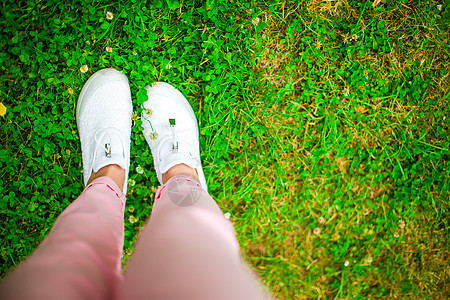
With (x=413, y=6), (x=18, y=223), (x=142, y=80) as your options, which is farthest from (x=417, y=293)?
(x=18, y=223)

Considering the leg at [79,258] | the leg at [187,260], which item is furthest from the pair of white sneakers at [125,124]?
the leg at [187,260]

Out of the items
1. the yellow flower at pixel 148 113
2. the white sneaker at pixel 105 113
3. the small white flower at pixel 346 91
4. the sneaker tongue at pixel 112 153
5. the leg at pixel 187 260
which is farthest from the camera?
the small white flower at pixel 346 91

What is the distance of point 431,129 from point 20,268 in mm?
2712

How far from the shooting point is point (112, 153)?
175 cm

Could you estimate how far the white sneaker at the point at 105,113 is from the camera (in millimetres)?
1832


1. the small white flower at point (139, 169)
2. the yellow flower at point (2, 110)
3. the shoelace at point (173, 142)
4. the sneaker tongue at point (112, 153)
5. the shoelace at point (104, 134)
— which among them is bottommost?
the small white flower at point (139, 169)

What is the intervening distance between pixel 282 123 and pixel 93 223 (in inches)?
56.2

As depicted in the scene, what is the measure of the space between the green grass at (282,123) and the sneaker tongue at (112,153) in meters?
0.21

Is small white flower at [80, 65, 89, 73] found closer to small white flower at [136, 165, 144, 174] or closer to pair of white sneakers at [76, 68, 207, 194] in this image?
pair of white sneakers at [76, 68, 207, 194]

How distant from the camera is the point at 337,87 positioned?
2.13 m

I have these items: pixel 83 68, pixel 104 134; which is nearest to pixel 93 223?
pixel 104 134

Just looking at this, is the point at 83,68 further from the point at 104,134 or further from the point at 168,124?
the point at 168,124

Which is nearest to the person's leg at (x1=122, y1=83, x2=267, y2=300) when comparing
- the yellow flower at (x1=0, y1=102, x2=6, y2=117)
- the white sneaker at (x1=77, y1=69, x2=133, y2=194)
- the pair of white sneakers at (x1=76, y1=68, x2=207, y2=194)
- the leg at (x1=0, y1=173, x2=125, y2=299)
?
the leg at (x1=0, y1=173, x2=125, y2=299)

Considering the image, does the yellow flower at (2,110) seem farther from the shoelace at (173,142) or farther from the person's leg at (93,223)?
the shoelace at (173,142)
